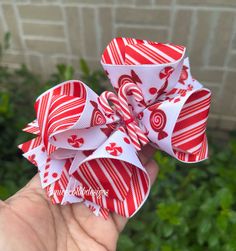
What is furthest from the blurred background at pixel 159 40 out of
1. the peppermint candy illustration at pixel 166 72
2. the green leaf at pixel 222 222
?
the peppermint candy illustration at pixel 166 72

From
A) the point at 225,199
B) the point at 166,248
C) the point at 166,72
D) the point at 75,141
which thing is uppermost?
the point at 166,72

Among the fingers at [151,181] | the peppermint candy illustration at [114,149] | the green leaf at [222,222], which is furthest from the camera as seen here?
the green leaf at [222,222]

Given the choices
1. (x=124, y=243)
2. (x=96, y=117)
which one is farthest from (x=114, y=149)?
(x=124, y=243)

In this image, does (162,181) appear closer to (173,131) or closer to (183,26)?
(173,131)

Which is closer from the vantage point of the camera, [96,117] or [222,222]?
[96,117]

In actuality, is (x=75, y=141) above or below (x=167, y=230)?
above

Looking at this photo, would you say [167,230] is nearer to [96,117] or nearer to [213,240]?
[213,240]

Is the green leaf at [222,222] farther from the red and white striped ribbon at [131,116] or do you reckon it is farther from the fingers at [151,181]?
the red and white striped ribbon at [131,116]

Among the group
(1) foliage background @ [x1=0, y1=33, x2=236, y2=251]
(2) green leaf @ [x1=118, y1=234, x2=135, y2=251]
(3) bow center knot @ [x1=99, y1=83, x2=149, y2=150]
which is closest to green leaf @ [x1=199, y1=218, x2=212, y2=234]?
(1) foliage background @ [x1=0, y1=33, x2=236, y2=251]
